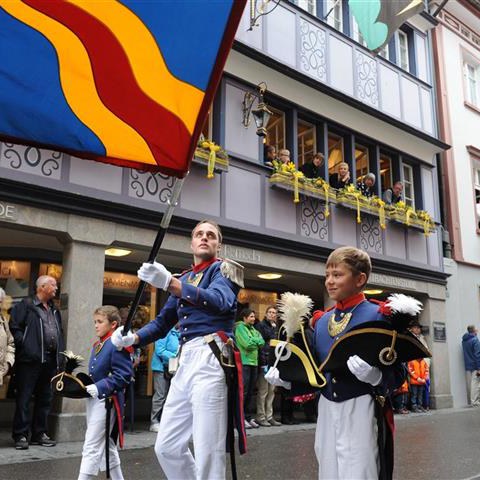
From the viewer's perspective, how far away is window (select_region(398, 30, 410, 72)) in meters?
16.4

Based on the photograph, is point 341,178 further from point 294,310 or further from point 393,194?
point 294,310

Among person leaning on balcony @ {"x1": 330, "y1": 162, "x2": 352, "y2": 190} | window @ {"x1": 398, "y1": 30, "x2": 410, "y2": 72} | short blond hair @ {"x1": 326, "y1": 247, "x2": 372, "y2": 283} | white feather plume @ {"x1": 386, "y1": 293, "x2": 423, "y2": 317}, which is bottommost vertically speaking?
white feather plume @ {"x1": 386, "y1": 293, "x2": 423, "y2": 317}

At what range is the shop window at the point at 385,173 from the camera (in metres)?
15.6

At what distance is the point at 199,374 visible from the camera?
3832 millimetres

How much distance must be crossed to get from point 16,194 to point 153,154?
17.7 feet

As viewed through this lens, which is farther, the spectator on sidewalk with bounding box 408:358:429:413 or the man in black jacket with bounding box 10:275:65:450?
the spectator on sidewalk with bounding box 408:358:429:413

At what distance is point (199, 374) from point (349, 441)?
1035mm

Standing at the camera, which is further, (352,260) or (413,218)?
(413,218)

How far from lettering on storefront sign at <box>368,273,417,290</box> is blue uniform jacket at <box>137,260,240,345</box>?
10.1m

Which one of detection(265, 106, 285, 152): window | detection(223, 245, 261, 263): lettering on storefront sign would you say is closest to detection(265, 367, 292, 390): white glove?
detection(223, 245, 261, 263): lettering on storefront sign

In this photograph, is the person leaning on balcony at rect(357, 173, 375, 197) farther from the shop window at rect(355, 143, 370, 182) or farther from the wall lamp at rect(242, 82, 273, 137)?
the wall lamp at rect(242, 82, 273, 137)

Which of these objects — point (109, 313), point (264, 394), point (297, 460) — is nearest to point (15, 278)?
point (264, 394)

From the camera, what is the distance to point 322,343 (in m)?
3.66

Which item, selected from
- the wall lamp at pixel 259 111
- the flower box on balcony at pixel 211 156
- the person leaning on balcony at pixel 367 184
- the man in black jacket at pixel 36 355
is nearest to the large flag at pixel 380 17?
the wall lamp at pixel 259 111
